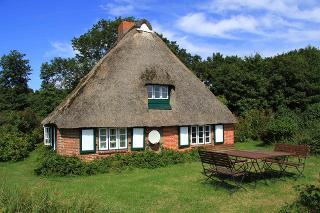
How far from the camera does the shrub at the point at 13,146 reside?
810 inches

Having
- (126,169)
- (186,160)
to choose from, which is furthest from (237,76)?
(126,169)

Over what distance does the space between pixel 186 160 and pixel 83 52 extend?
23.1 metres

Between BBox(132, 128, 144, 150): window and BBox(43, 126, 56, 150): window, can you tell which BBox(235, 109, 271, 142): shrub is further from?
BBox(43, 126, 56, 150): window

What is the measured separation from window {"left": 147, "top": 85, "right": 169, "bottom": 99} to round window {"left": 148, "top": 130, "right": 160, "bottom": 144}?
213 cm

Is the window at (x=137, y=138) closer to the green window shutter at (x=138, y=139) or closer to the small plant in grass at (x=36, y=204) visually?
the green window shutter at (x=138, y=139)

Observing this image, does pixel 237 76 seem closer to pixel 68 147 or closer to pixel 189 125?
pixel 189 125

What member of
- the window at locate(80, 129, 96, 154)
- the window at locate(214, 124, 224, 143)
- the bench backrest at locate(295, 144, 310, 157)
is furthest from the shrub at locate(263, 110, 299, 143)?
the window at locate(80, 129, 96, 154)

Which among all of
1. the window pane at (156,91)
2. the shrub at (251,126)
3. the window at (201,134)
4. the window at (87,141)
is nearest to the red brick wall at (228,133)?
the window at (201,134)

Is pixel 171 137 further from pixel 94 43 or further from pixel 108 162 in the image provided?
pixel 94 43

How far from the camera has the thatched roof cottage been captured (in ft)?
57.9

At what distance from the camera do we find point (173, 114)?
19812mm

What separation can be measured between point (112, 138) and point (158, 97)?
11.7 feet

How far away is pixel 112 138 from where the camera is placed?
1828 centimetres

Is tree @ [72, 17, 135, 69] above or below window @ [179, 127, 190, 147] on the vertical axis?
above
